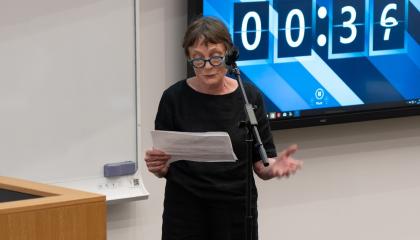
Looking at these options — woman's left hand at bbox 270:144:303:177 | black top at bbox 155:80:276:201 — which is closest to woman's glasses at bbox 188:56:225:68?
black top at bbox 155:80:276:201

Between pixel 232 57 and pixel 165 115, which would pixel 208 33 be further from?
pixel 165 115

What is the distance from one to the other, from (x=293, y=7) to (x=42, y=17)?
1.27m

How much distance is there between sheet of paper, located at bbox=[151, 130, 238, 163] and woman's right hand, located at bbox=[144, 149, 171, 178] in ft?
0.08

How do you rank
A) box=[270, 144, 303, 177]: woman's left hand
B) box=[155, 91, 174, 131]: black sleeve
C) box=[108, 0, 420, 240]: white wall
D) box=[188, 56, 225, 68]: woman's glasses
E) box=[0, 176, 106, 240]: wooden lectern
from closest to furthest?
1. box=[0, 176, 106, 240]: wooden lectern
2. box=[270, 144, 303, 177]: woman's left hand
3. box=[188, 56, 225, 68]: woman's glasses
4. box=[155, 91, 174, 131]: black sleeve
5. box=[108, 0, 420, 240]: white wall

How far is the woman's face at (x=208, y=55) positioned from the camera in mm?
2410

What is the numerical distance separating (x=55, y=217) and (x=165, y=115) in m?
0.85

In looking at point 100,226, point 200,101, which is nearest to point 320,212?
point 200,101

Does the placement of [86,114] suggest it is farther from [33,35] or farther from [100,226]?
[100,226]

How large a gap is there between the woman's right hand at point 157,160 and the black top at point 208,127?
64mm

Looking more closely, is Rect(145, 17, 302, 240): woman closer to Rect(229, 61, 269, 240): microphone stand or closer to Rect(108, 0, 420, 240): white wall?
Rect(229, 61, 269, 240): microphone stand

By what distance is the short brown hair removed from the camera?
2.41 meters

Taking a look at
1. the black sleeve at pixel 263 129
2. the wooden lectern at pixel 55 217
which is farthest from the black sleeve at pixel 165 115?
the wooden lectern at pixel 55 217

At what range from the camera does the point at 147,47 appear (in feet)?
10.8

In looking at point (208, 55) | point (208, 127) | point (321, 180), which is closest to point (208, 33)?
point (208, 55)
